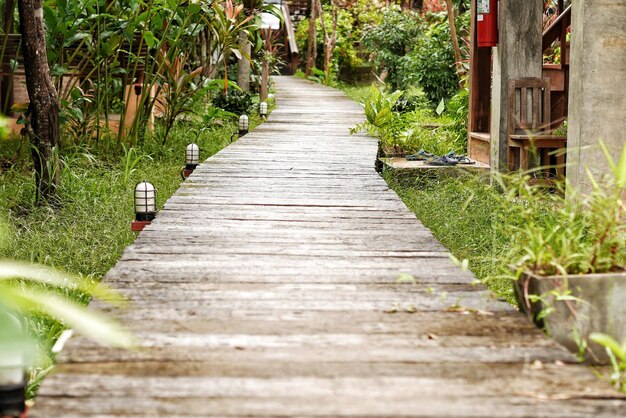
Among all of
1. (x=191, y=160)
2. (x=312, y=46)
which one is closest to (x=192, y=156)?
(x=191, y=160)

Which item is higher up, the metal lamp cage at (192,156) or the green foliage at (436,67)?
the green foliage at (436,67)

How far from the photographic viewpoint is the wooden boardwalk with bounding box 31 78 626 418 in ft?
6.48

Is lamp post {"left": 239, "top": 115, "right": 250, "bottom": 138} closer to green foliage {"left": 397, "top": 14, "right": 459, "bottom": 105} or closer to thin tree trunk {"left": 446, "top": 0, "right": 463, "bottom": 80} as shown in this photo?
thin tree trunk {"left": 446, "top": 0, "right": 463, "bottom": 80}

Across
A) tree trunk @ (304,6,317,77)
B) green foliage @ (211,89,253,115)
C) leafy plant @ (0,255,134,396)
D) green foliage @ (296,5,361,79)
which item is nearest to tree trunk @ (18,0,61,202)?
leafy plant @ (0,255,134,396)

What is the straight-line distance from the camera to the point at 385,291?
9.80 ft

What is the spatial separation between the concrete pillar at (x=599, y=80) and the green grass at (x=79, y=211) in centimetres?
264

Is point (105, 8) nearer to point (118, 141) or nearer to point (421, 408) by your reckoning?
point (118, 141)

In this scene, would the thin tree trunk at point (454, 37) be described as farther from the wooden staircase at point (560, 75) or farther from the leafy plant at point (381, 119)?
the wooden staircase at point (560, 75)

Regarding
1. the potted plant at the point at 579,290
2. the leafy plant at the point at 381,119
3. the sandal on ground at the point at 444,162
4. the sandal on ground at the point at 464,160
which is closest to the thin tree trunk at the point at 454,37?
the leafy plant at the point at 381,119

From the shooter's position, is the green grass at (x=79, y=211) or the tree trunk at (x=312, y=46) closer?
the green grass at (x=79, y=211)

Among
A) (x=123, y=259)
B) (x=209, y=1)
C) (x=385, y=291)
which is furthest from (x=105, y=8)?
(x=385, y=291)

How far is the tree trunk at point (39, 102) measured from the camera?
5.77 metres

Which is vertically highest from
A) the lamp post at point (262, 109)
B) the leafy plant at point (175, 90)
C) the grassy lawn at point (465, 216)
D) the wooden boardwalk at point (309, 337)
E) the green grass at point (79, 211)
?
the leafy plant at point (175, 90)

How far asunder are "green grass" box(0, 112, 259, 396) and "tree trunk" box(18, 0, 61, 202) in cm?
14
